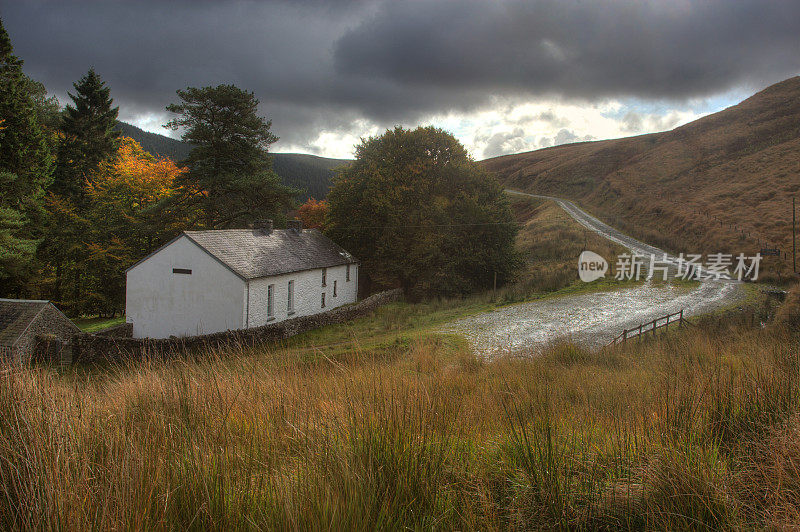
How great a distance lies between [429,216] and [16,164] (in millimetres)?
28240

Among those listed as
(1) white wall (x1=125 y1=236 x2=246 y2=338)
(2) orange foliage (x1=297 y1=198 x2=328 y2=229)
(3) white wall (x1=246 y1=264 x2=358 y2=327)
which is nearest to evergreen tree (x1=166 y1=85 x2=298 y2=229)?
(3) white wall (x1=246 y1=264 x2=358 y2=327)

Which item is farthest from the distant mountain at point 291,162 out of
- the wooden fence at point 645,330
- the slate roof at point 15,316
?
the wooden fence at point 645,330

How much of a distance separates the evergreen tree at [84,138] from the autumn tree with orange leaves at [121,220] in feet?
4.36

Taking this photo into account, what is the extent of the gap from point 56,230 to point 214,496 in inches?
1673

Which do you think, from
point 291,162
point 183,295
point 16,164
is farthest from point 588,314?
point 291,162

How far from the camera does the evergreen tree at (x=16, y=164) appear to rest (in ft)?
84.3

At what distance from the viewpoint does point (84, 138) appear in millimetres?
37781

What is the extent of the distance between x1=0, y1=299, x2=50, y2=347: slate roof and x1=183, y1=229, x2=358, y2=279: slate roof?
292 inches

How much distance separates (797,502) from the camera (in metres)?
2.10

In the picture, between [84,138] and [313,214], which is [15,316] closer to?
[84,138]

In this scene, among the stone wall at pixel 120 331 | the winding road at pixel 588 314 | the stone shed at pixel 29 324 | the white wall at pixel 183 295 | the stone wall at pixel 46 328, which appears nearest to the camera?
the winding road at pixel 588 314

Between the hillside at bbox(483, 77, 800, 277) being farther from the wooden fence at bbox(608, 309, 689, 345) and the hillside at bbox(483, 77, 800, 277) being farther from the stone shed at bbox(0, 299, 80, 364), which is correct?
the stone shed at bbox(0, 299, 80, 364)

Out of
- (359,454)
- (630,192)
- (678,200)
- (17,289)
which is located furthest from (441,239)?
(630,192)

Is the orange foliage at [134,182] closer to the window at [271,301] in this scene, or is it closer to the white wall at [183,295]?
the white wall at [183,295]
